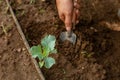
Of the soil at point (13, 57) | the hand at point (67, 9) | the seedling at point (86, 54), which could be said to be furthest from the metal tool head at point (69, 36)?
the soil at point (13, 57)

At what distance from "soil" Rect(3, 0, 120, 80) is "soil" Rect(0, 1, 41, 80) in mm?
100

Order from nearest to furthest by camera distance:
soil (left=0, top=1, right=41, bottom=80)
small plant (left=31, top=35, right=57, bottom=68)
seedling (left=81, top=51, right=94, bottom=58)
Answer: small plant (left=31, top=35, right=57, bottom=68) < soil (left=0, top=1, right=41, bottom=80) < seedling (left=81, top=51, right=94, bottom=58)

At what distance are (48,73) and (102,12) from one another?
1173 mm

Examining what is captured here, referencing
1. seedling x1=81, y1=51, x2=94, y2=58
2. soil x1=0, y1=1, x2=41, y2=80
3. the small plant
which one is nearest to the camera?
the small plant

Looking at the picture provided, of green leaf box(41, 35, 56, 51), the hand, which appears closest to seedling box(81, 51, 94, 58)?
the hand

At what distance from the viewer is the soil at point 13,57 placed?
267cm

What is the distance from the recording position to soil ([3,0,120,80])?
8.93 ft

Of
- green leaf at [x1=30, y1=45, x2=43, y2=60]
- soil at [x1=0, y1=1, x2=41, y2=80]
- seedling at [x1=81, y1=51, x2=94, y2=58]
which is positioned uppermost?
green leaf at [x1=30, y1=45, x2=43, y2=60]

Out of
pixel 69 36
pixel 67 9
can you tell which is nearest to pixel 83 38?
pixel 69 36

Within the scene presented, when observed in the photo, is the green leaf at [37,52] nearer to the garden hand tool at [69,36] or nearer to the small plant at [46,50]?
the small plant at [46,50]

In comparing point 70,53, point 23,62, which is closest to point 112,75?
point 70,53

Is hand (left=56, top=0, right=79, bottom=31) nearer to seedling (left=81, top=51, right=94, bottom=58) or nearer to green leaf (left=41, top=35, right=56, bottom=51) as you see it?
green leaf (left=41, top=35, right=56, bottom=51)

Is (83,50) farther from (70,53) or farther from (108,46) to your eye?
(108,46)

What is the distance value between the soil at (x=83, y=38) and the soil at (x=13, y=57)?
10 cm
